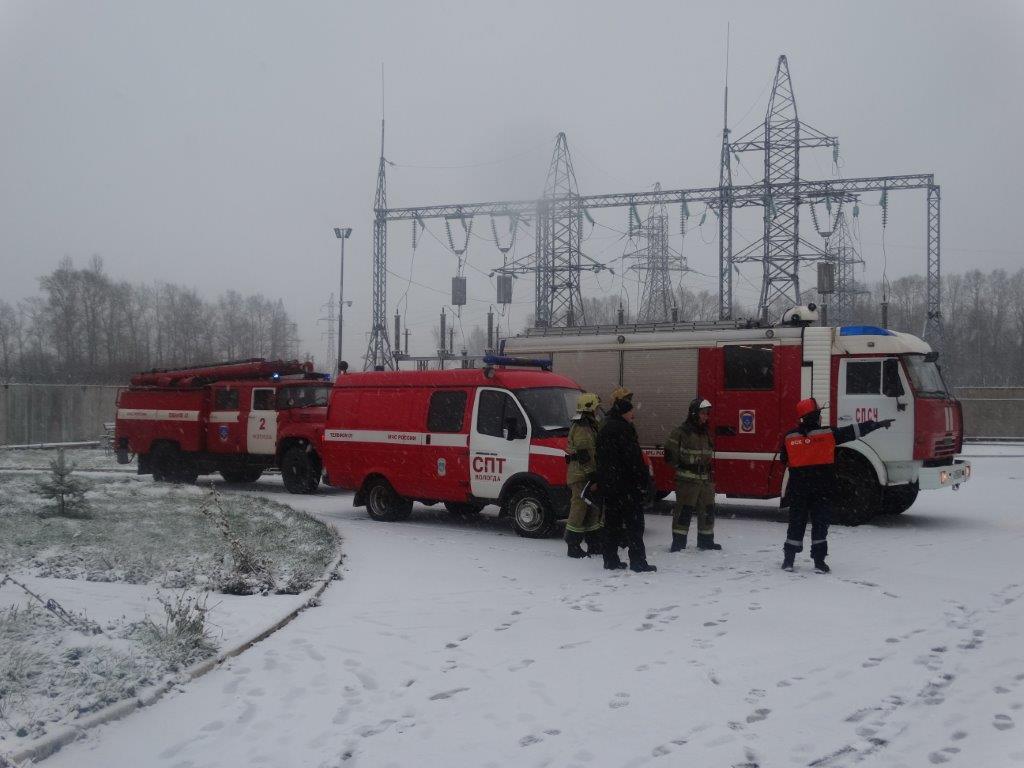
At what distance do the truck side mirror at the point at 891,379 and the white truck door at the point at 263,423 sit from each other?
38.6 ft

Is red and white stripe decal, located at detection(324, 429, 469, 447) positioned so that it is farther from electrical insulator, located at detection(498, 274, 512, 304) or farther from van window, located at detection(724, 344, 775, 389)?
electrical insulator, located at detection(498, 274, 512, 304)

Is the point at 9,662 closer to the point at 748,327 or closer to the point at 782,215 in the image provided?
the point at 748,327

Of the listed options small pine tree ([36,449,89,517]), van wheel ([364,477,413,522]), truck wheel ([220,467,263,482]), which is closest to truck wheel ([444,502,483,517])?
van wheel ([364,477,413,522])

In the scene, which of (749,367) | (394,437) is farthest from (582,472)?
(749,367)

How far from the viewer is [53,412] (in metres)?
35.8

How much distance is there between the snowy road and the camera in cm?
472

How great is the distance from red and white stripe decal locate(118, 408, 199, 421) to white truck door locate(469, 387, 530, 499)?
33.0 ft

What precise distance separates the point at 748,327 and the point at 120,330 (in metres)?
60.5

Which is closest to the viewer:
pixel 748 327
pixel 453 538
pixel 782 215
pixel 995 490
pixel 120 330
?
pixel 453 538

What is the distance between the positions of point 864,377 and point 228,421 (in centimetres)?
1310

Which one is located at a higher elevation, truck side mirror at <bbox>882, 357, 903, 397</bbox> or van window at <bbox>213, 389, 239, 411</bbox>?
truck side mirror at <bbox>882, 357, 903, 397</bbox>

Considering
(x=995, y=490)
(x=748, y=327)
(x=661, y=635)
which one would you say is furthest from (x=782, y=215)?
(x=661, y=635)

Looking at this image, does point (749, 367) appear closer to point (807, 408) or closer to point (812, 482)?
point (807, 408)

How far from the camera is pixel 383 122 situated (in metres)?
39.9
